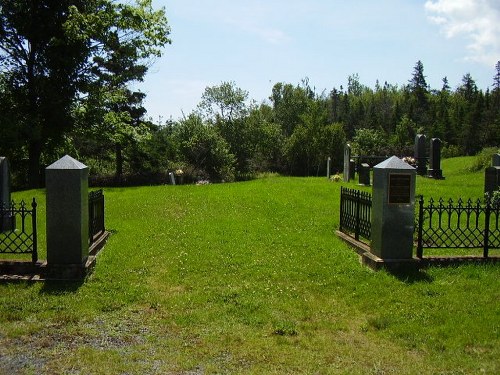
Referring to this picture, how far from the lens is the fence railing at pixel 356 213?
10062 millimetres

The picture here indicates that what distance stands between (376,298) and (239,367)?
2.93 metres

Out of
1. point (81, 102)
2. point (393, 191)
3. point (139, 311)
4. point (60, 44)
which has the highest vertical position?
point (60, 44)

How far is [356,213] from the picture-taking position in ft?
34.8

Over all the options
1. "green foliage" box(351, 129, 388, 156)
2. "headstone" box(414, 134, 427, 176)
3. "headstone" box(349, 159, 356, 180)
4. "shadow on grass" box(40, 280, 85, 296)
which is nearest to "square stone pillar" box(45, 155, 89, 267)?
"shadow on grass" box(40, 280, 85, 296)

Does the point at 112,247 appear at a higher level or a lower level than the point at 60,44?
lower

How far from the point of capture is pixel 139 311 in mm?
6449

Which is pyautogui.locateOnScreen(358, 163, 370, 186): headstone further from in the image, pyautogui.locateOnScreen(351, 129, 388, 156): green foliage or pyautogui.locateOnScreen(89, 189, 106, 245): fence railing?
pyautogui.locateOnScreen(351, 129, 388, 156): green foliage

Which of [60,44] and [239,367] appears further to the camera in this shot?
[60,44]

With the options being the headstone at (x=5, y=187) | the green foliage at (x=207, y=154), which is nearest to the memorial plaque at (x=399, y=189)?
the headstone at (x=5, y=187)

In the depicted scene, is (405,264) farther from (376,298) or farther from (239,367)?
(239,367)

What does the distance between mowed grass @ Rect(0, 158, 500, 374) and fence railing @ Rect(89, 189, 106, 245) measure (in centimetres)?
57

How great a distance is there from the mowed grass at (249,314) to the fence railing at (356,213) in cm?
57

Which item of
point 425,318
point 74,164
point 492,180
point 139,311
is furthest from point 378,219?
point 492,180

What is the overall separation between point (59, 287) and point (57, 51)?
1862 cm
